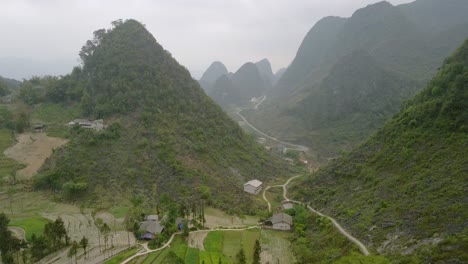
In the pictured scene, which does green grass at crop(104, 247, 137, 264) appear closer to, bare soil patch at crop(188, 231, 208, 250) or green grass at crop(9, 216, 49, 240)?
bare soil patch at crop(188, 231, 208, 250)

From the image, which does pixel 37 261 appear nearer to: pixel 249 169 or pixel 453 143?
pixel 249 169

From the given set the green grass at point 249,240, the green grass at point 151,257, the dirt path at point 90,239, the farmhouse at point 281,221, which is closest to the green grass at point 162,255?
the green grass at point 151,257

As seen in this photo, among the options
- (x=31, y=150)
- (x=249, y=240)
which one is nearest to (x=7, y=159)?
(x=31, y=150)

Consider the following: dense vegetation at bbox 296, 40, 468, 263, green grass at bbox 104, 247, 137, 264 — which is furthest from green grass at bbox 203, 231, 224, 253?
dense vegetation at bbox 296, 40, 468, 263

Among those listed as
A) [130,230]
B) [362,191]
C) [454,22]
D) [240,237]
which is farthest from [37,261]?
[454,22]

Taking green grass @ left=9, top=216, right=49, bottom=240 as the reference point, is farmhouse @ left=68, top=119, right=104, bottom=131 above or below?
above

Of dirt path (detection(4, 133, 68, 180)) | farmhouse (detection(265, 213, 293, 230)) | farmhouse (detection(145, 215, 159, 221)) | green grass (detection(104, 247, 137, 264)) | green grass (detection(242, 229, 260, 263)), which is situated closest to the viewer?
green grass (detection(104, 247, 137, 264))
